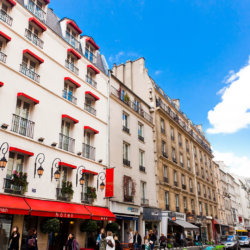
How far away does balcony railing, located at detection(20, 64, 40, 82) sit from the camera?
13793 millimetres

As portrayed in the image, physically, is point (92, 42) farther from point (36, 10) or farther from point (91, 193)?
point (91, 193)

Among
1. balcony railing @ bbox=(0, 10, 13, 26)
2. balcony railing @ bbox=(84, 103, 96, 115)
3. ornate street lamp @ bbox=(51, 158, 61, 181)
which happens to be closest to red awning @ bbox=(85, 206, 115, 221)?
ornate street lamp @ bbox=(51, 158, 61, 181)

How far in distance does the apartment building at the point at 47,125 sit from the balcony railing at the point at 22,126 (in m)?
0.05

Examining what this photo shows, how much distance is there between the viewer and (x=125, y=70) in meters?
31.5

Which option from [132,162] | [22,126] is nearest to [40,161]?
[22,126]

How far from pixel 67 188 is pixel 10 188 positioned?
3335 millimetres

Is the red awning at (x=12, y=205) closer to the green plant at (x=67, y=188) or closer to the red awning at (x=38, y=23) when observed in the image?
the green plant at (x=67, y=188)

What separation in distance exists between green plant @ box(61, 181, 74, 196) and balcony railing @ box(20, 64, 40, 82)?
231 inches

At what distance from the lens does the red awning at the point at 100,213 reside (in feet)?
47.8

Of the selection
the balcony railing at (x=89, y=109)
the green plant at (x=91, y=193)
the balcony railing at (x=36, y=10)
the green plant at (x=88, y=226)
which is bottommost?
the green plant at (x=88, y=226)

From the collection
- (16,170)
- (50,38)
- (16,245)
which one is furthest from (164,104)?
(16,245)

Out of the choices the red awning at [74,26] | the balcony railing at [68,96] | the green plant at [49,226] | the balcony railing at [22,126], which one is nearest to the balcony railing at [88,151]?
the balcony railing at [68,96]

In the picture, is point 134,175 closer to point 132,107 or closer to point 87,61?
point 132,107

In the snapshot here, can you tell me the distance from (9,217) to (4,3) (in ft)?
35.8
